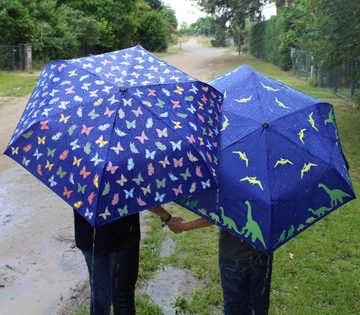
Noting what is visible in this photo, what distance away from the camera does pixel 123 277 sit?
9.52 feet

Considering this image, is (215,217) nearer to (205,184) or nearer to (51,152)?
(205,184)

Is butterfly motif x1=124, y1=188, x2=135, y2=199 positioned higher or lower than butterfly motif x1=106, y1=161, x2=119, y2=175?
lower

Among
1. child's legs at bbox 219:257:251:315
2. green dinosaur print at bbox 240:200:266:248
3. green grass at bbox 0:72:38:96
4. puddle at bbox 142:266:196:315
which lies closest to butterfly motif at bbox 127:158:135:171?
green dinosaur print at bbox 240:200:266:248

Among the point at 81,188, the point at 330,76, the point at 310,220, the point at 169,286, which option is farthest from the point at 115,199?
the point at 330,76

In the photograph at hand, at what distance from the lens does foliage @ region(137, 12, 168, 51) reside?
44.4 m

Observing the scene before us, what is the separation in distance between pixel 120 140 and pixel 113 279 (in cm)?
105

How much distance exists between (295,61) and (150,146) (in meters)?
25.2

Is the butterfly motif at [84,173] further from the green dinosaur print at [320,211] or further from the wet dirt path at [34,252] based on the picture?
the wet dirt path at [34,252]

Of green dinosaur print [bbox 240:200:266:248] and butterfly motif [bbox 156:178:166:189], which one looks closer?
butterfly motif [bbox 156:178:166:189]

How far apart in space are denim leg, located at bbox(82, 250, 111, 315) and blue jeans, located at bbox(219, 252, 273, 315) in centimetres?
66

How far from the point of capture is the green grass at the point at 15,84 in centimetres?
1700

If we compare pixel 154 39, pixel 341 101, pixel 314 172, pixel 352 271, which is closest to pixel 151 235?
pixel 352 271

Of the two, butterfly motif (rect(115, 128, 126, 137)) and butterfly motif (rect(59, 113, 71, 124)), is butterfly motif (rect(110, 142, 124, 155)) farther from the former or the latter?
butterfly motif (rect(59, 113, 71, 124))

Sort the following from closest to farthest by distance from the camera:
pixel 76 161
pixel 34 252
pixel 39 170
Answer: pixel 76 161 < pixel 39 170 < pixel 34 252
